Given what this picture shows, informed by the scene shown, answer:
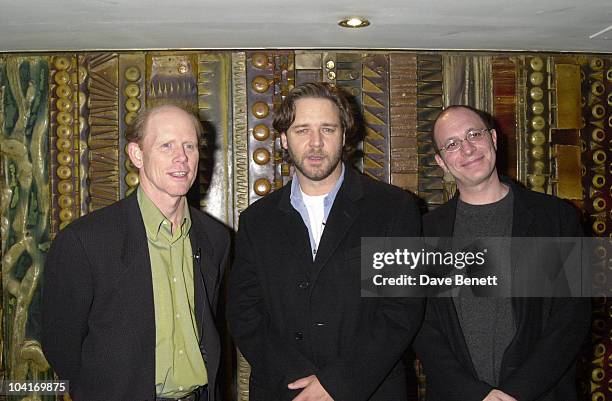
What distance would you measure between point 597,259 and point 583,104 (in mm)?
885

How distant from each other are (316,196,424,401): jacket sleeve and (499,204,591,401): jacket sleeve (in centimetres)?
38

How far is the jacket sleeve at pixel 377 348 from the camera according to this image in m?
1.94

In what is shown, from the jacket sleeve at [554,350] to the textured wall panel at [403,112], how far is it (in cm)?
122

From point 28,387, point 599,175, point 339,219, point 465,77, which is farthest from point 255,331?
point 599,175

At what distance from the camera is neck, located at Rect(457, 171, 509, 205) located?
7.28 ft

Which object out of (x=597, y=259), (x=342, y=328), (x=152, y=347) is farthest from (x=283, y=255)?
(x=597, y=259)

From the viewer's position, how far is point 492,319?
2096mm

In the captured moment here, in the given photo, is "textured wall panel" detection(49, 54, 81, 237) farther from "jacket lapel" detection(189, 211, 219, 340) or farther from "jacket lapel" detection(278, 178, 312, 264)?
"jacket lapel" detection(278, 178, 312, 264)

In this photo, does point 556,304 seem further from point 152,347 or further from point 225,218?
point 225,218

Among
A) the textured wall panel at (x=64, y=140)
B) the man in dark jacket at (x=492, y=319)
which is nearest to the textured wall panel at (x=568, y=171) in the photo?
the man in dark jacket at (x=492, y=319)

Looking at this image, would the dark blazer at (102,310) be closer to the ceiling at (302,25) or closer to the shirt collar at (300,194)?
the shirt collar at (300,194)

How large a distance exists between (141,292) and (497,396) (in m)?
1.26

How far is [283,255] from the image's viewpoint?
2123 mm

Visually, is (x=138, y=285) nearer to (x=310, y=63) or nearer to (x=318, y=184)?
(x=318, y=184)
